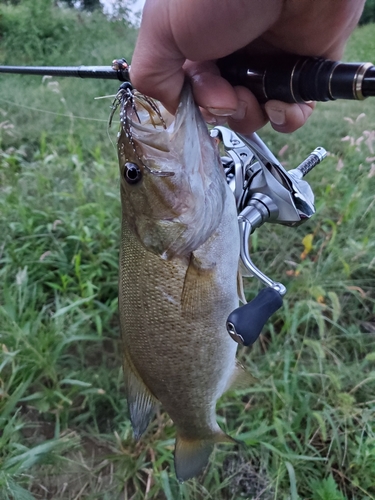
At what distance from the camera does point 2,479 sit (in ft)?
5.08

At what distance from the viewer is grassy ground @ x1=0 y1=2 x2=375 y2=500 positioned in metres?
1.80

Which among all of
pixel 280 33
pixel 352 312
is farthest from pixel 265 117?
pixel 352 312

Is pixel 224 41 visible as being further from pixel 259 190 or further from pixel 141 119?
pixel 259 190

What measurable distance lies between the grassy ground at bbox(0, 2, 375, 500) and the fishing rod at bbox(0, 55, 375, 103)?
130 centimetres

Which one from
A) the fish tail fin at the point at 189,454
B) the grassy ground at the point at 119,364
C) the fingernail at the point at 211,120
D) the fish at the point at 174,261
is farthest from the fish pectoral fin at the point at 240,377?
the fingernail at the point at 211,120

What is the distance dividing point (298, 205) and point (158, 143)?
1.50 ft

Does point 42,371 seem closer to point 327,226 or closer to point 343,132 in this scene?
point 327,226

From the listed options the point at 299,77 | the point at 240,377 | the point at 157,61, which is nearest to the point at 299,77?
the point at 299,77

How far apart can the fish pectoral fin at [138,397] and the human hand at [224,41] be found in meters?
0.77

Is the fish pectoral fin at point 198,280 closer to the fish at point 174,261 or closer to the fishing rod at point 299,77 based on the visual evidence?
the fish at point 174,261

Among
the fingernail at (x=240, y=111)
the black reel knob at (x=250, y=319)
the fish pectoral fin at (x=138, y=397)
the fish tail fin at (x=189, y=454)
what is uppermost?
the fingernail at (x=240, y=111)

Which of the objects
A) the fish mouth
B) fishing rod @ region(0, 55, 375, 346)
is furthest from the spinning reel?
the fish mouth

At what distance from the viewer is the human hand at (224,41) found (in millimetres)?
841

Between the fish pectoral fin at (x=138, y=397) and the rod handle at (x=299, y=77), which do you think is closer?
the rod handle at (x=299, y=77)
